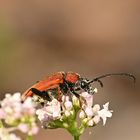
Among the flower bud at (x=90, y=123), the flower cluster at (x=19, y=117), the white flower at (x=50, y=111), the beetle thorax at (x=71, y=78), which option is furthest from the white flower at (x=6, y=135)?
the beetle thorax at (x=71, y=78)

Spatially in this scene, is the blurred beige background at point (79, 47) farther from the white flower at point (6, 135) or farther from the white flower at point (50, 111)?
the white flower at point (6, 135)

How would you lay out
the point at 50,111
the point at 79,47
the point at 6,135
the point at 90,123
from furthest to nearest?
the point at 79,47, the point at 90,123, the point at 50,111, the point at 6,135

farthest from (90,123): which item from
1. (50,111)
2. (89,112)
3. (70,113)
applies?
(50,111)

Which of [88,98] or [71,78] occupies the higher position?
[71,78]

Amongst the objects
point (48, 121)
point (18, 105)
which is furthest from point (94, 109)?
point (18, 105)

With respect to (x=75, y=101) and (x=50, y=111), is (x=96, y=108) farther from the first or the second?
(x=50, y=111)

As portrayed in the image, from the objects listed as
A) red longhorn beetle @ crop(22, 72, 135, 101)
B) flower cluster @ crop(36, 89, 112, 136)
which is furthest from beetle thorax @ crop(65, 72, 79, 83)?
flower cluster @ crop(36, 89, 112, 136)
